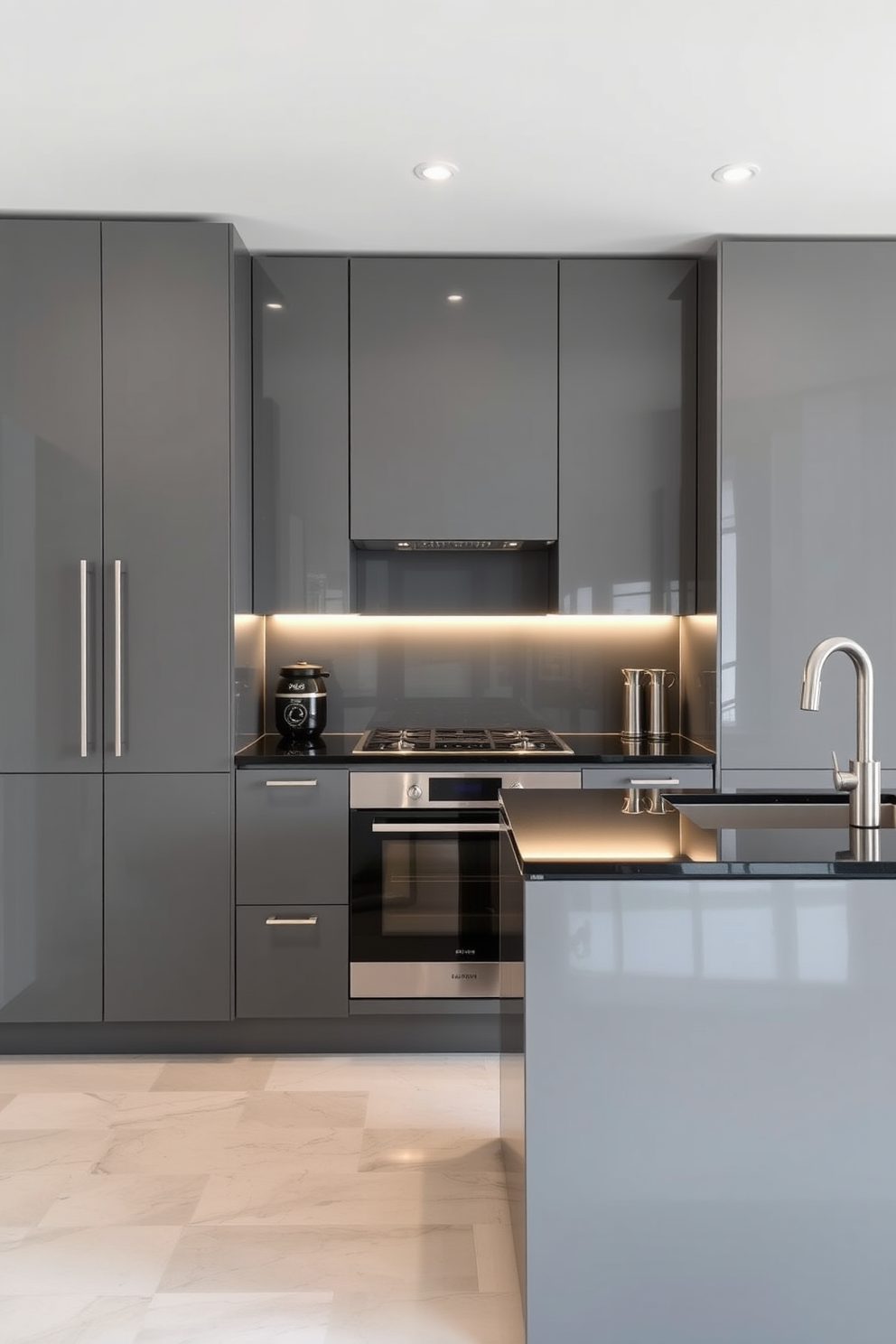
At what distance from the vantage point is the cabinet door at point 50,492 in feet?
10.2

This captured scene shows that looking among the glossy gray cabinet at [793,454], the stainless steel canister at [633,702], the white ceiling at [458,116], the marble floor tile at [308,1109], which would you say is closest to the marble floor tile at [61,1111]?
the marble floor tile at [308,1109]

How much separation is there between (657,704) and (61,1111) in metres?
2.35

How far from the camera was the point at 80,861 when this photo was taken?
3.15 meters

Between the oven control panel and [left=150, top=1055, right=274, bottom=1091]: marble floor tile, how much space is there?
0.88 metres

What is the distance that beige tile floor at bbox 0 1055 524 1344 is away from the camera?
6.48 ft

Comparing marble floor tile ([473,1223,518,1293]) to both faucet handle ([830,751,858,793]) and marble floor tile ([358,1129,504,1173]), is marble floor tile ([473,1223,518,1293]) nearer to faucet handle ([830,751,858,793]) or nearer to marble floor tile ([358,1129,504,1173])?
marble floor tile ([358,1129,504,1173])

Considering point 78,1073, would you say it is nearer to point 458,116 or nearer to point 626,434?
point 626,434

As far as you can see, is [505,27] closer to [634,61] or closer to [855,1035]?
[634,61]

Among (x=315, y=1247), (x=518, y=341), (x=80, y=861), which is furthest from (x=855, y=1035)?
(x=518, y=341)

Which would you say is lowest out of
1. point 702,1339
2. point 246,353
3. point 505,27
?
point 702,1339

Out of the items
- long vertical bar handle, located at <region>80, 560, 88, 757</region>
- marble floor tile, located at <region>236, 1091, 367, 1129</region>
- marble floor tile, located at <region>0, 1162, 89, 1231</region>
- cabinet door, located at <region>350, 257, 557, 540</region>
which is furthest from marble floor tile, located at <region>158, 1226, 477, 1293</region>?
cabinet door, located at <region>350, 257, 557, 540</region>

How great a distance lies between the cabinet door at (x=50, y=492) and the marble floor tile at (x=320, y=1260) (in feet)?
4.99

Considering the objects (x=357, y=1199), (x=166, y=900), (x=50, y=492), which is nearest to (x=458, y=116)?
(x=50, y=492)

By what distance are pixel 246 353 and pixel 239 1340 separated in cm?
282
